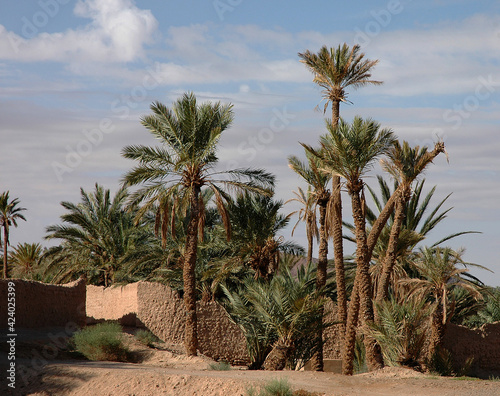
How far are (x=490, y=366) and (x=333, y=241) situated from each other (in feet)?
26.3

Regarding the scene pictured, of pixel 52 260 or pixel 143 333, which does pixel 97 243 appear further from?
pixel 143 333

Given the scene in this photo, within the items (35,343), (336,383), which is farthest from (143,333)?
(336,383)

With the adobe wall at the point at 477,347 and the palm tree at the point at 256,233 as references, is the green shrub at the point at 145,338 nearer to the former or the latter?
the palm tree at the point at 256,233

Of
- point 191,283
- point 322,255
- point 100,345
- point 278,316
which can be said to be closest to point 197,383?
point 100,345

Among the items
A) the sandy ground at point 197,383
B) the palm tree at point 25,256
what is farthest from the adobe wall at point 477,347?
the palm tree at point 25,256

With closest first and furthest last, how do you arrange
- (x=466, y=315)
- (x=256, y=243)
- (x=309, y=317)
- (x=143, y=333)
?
(x=309, y=317) < (x=143, y=333) < (x=256, y=243) < (x=466, y=315)

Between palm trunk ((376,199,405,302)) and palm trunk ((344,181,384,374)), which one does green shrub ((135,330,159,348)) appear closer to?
palm trunk ((344,181,384,374))

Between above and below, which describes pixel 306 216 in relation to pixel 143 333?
above

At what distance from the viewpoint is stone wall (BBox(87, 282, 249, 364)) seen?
26.1 meters

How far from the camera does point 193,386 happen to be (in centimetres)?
1566

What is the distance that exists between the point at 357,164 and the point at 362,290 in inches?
160

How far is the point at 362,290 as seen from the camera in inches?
840

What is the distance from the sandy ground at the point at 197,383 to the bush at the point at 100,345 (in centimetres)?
191

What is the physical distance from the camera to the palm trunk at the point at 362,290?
68.0ft
